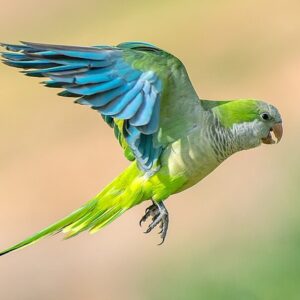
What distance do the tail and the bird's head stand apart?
18.1 inches

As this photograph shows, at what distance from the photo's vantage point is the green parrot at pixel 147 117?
4.74 m

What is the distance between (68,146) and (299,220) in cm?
561

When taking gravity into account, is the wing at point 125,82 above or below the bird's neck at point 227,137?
above

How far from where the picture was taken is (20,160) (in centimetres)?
1450

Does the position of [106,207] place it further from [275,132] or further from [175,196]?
[175,196]

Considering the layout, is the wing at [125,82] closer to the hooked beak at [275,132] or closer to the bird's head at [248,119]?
the bird's head at [248,119]

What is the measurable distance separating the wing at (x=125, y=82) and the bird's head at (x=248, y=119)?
0.24 meters

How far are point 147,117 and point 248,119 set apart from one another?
588 millimetres

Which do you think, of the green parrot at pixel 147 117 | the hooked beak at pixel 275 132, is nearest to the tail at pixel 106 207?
the green parrot at pixel 147 117

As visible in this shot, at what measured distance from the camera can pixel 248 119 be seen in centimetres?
518

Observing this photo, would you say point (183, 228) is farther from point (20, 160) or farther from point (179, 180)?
point (179, 180)

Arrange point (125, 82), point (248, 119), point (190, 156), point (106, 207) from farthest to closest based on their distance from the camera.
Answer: point (106, 207)
point (248, 119)
point (190, 156)
point (125, 82)

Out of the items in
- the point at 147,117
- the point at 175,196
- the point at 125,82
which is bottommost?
the point at 175,196

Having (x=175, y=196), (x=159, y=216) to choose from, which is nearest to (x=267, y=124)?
(x=159, y=216)
